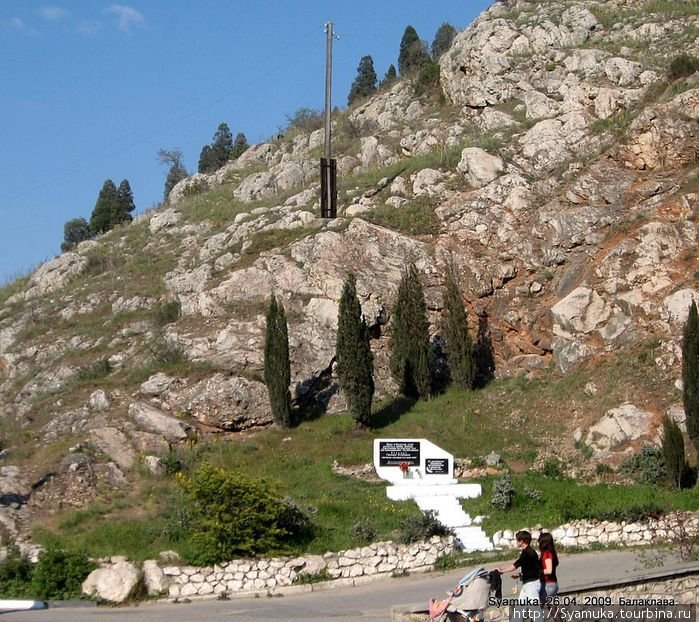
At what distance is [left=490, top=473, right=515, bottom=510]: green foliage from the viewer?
23188 mm

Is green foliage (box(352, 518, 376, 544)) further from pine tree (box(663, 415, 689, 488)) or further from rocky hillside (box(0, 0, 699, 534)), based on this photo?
pine tree (box(663, 415, 689, 488))

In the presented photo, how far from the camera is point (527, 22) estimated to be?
4881cm

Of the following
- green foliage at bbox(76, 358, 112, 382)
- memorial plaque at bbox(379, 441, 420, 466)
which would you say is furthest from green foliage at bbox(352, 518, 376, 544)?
green foliage at bbox(76, 358, 112, 382)

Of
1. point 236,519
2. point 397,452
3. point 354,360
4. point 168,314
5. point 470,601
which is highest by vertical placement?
point 168,314

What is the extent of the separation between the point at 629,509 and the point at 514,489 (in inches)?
128

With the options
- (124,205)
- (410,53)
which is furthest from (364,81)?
(124,205)

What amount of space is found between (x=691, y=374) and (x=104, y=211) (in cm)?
5786

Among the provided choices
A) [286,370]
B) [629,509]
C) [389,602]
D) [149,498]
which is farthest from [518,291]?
[389,602]

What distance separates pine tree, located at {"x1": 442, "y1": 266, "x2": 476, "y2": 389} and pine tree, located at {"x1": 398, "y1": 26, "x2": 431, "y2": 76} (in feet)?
137

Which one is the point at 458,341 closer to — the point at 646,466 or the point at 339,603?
the point at 646,466

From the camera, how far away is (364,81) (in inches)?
3364

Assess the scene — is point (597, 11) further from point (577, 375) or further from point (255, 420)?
point (255, 420)

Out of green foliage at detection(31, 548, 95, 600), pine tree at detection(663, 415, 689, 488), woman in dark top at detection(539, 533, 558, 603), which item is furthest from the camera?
pine tree at detection(663, 415, 689, 488)

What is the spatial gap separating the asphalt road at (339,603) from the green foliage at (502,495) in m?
3.33
